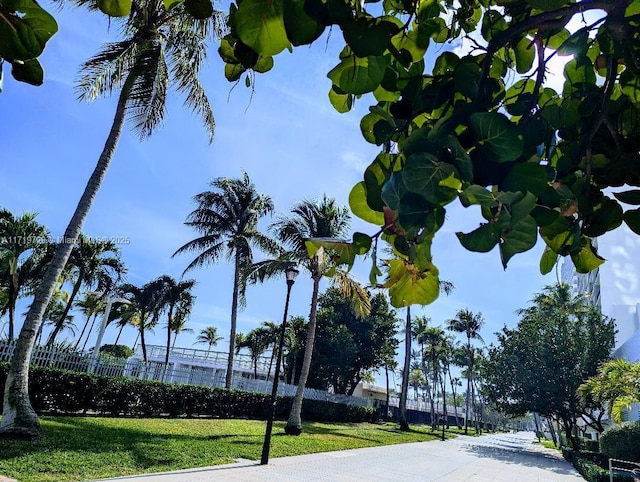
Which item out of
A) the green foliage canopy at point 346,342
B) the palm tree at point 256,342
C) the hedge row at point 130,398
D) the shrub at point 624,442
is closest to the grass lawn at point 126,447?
the hedge row at point 130,398

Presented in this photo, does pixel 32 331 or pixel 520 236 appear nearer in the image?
pixel 520 236

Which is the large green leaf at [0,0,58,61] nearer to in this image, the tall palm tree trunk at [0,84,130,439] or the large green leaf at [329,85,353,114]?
the large green leaf at [329,85,353,114]

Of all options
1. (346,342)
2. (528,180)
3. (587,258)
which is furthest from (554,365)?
(528,180)

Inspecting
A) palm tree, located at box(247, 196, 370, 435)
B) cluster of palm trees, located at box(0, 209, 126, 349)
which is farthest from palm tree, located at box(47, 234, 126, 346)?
palm tree, located at box(247, 196, 370, 435)

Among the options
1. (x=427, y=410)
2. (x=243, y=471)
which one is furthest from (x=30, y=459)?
(x=427, y=410)

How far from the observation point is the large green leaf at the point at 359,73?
84 cm

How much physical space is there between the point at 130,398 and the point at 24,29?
14.8 m

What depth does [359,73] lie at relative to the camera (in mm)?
850

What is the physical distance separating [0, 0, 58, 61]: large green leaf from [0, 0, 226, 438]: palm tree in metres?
8.52

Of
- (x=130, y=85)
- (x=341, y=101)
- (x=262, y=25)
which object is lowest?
(x=262, y=25)

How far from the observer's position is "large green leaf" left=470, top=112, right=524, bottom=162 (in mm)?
704

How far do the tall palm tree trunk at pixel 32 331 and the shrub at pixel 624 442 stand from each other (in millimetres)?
16228

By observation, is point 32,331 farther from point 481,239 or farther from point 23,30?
point 481,239

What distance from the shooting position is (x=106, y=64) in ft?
32.8
